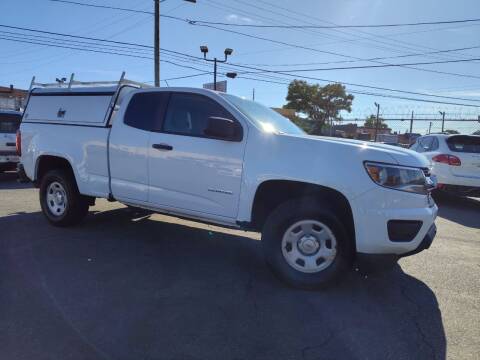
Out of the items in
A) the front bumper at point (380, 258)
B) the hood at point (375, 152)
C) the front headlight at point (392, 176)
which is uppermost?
the hood at point (375, 152)

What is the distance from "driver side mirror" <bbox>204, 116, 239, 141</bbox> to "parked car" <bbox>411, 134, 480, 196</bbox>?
600 cm

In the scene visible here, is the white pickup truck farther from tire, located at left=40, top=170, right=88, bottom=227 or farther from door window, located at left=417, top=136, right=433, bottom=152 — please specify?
door window, located at left=417, top=136, right=433, bottom=152

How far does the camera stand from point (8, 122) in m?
11.2

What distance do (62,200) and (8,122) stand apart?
21.5 feet

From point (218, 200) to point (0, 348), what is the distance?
2319 mm

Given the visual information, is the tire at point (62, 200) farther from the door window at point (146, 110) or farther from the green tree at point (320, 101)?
the green tree at point (320, 101)

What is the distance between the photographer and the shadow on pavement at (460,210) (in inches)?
307

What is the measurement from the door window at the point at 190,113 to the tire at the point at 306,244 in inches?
49.4

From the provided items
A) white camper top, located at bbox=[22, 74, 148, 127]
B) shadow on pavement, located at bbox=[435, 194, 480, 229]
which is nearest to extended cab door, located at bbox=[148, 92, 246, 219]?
white camper top, located at bbox=[22, 74, 148, 127]

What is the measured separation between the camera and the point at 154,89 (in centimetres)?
527

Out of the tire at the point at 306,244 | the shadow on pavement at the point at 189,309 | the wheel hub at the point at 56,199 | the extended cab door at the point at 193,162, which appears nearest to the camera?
the shadow on pavement at the point at 189,309

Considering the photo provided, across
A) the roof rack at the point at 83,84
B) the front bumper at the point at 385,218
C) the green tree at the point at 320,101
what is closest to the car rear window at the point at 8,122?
the roof rack at the point at 83,84

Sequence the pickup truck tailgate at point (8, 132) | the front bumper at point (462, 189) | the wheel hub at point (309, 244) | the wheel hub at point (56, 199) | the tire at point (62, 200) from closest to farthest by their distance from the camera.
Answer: the wheel hub at point (309, 244) < the tire at point (62, 200) < the wheel hub at point (56, 199) < the front bumper at point (462, 189) < the pickup truck tailgate at point (8, 132)

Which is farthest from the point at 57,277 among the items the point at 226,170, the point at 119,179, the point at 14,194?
the point at 14,194
